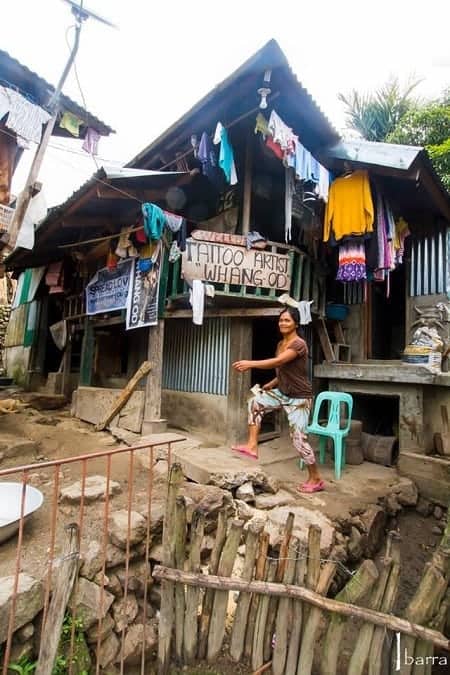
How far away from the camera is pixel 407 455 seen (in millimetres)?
5859

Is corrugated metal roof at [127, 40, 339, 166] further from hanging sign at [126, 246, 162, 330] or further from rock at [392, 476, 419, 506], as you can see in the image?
rock at [392, 476, 419, 506]

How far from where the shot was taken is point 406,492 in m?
5.24

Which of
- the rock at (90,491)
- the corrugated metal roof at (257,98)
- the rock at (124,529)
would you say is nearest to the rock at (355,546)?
the rock at (124,529)

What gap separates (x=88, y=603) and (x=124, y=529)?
61 centimetres

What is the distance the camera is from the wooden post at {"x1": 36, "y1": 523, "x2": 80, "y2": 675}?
231 centimetres

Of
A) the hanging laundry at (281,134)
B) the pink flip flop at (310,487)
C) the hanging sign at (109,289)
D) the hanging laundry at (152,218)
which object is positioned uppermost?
the hanging laundry at (281,134)

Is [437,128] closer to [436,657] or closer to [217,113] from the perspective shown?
[217,113]

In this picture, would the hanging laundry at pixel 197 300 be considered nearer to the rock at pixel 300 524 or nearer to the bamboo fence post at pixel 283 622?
the rock at pixel 300 524

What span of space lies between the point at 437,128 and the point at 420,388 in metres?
9.07

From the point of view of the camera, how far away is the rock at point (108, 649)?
2.82 meters

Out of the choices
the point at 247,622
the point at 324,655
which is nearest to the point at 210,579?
the point at 247,622

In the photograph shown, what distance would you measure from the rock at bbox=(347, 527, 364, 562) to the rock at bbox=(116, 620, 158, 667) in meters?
2.15

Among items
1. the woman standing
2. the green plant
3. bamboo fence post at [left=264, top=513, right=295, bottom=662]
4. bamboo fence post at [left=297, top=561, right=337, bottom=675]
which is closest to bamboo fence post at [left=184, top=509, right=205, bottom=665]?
bamboo fence post at [left=264, top=513, right=295, bottom=662]

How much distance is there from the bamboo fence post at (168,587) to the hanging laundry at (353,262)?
514 centimetres
